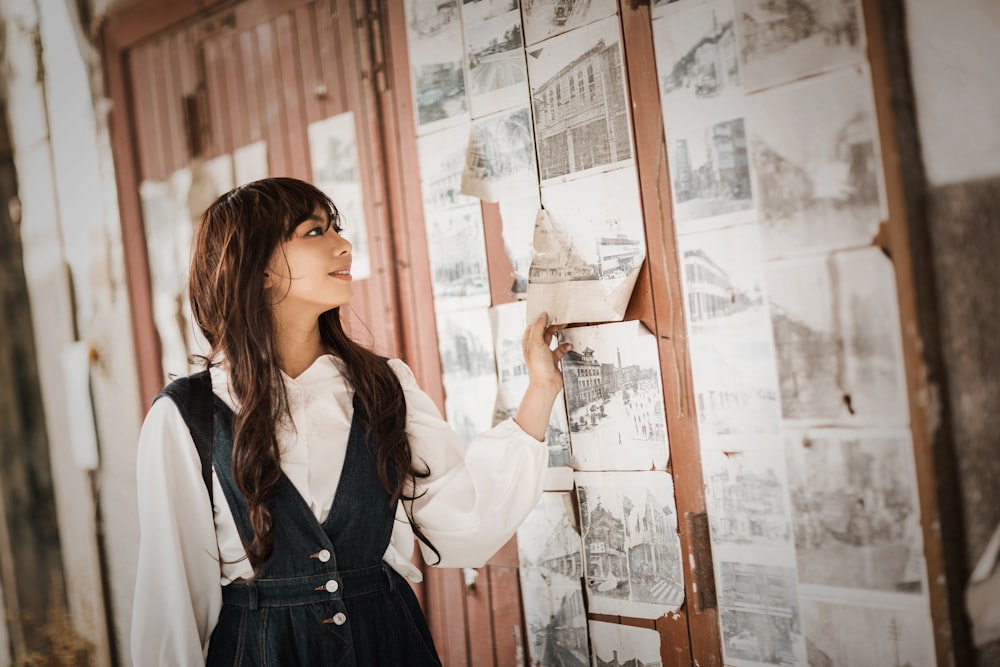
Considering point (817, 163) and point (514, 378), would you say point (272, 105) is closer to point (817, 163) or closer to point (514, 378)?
point (514, 378)

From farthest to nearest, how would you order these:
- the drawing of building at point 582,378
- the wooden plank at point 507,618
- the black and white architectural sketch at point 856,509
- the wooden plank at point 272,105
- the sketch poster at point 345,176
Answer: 1. the wooden plank at point 272,105
2. the sketch poster at point 345,176
3. the wooden plank at point 507,618
4. the drawing of building at point 582,378
5. the black and white architectural sketch at point 856,509

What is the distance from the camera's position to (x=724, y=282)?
1.36m

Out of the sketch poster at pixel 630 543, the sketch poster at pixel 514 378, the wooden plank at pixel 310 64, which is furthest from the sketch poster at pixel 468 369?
the wooden plank at pixel 310 64

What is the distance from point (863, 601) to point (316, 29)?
5.60ft

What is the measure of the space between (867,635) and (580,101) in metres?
1.05

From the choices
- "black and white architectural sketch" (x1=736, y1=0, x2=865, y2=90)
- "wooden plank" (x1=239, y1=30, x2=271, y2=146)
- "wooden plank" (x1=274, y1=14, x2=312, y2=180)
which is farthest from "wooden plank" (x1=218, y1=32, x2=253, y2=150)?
"black and white architectural sketch" (x1=736, y1=0, x2=865, y2=90)

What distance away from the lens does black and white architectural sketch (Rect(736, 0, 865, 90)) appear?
47.6 inches

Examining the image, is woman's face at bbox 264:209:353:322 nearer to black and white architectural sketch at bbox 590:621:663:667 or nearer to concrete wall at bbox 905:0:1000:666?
black and white architectural sketch at bbox 590:621:663:667

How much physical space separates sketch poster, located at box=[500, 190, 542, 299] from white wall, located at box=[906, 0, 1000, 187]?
0.70 meters

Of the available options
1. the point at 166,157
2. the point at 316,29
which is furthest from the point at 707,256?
the point at 166,157

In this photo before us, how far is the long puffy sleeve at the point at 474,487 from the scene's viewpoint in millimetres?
1493

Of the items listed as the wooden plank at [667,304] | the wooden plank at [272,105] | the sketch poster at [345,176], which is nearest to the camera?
the wooden plank at [667,304]

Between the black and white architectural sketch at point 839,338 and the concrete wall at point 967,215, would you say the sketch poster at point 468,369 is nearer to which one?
the black and white architectural sketch at point 839,338

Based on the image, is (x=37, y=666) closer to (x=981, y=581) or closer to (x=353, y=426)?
(x=353, y=426)
